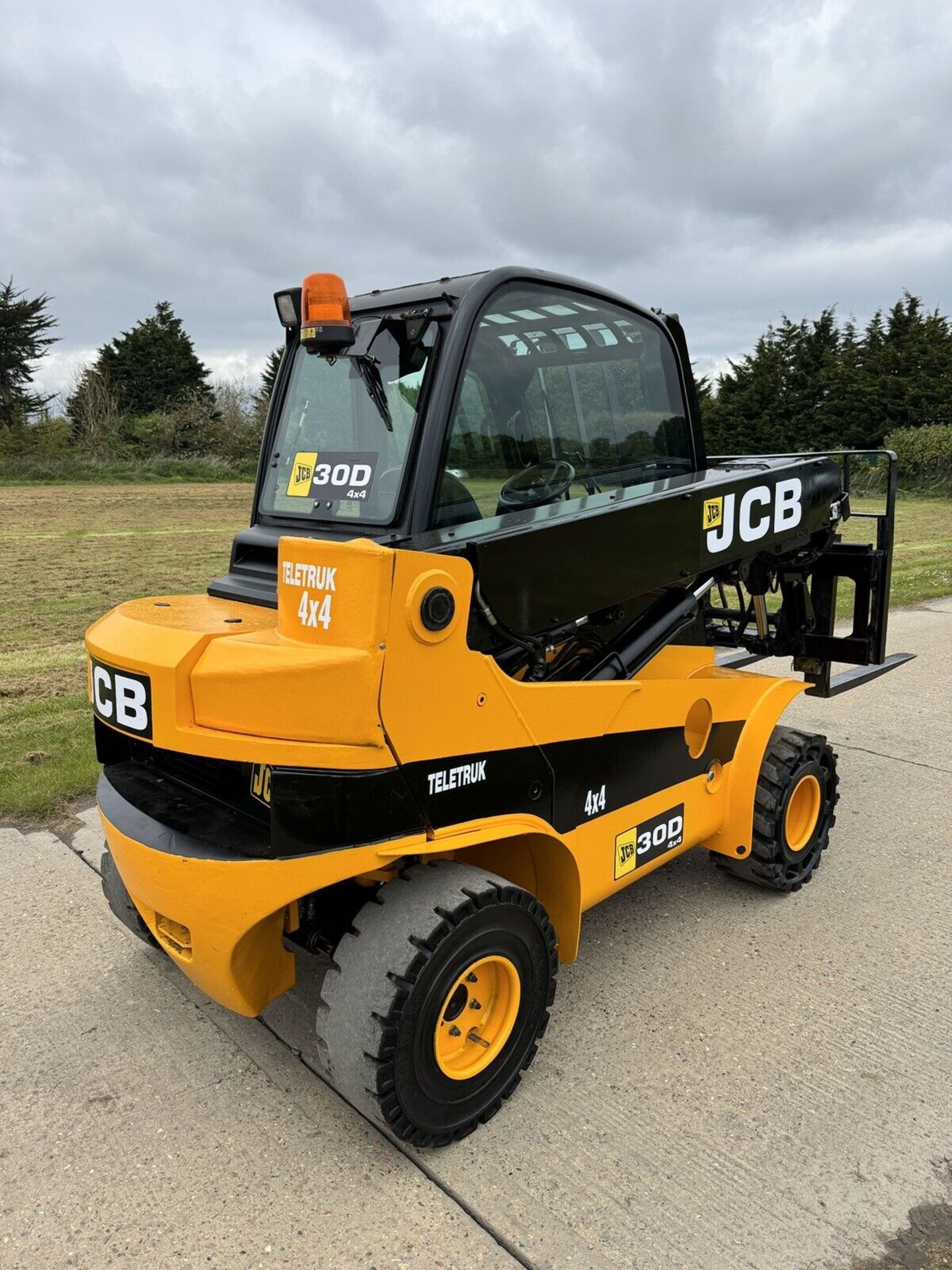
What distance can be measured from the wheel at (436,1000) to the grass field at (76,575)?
9.01ft

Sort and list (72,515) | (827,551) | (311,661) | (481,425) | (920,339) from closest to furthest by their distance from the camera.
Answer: (311,661) < (481,425) < (827,551) < (72,515) < (920,339)

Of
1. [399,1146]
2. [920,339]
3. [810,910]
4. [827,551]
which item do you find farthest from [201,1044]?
[920,339]

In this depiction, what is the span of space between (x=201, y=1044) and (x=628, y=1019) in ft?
A: 4.49

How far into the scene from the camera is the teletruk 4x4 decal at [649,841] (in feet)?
10.6

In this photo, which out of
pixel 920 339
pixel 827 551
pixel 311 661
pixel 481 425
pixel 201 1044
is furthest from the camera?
pixel 920 339

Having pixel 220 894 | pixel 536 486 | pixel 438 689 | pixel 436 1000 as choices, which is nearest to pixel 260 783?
pixel 220 894

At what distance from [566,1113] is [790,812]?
1792mm

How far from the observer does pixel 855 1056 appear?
294 cm

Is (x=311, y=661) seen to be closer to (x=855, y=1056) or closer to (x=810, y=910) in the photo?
(x=855, y=1056)

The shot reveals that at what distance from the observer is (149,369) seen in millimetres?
→ 48312

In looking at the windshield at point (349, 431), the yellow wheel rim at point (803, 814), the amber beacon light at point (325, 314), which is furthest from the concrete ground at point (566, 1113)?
the amber beacon light at point (325, 314)

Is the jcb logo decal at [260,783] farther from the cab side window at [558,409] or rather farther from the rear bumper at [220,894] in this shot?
the cab side window at [558,409]

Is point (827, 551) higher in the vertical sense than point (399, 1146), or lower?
→ higher

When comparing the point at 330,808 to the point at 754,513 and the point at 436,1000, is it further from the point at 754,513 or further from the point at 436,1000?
the point at 754,513
